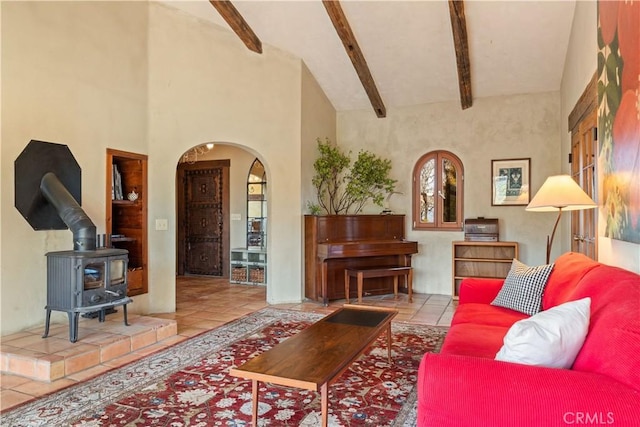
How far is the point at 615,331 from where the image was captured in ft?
4.91

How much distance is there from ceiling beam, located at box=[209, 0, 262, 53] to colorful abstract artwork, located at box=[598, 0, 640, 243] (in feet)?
11.9

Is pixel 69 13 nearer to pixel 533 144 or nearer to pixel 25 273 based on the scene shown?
pixel 25 273

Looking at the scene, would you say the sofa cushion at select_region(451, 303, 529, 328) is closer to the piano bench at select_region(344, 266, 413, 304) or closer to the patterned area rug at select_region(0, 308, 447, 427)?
the patterned area rug at select_region(0, 308, 447, 427)

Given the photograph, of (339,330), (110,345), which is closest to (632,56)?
(339,330)

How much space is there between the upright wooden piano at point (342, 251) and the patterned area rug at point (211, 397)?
2.04 m

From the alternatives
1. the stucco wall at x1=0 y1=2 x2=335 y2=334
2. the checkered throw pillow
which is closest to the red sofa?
the checkered throw pillow

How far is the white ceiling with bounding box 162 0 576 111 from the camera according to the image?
448 cm

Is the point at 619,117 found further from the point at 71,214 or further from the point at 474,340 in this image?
the point at 71,214

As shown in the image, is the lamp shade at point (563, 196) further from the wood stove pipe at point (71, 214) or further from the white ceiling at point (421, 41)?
the wood stove pipe at point (71, 214)

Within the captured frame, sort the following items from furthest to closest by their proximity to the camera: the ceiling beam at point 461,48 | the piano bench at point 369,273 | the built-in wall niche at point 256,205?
1. the built-in wall niche at point 256,205
2. the piano bench at point 369,273
3. the ceiling beam at point 461,48

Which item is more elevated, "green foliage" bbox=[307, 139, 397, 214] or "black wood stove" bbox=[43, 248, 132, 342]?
"green foliage" bbox=[307, 139, 397, 214]

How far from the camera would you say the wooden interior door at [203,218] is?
25.2ft

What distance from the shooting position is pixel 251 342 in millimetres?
3758

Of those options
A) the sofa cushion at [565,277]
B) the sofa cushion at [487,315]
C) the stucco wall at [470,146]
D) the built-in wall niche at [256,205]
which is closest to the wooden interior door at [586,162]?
the sofa cushion at [565,277]
